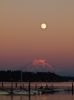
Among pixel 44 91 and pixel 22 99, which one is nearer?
pixel 22 99

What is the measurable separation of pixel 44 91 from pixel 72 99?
31.4 meters

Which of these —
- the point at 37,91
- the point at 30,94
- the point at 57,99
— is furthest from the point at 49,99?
the point at 37,91

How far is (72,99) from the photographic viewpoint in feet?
317

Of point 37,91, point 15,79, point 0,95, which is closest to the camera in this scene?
point 0,95

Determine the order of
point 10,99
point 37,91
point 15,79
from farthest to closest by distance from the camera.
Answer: point 15,79, point 37,91, point 10,99

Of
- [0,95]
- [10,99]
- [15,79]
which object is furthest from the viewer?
[15,79]

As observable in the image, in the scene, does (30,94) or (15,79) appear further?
(15,79)

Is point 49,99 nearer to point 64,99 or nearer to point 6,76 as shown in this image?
point 64,99

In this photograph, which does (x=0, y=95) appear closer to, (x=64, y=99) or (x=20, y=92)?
(x=20, y=92)

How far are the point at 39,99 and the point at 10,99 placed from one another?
6.22m

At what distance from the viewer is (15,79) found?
192m

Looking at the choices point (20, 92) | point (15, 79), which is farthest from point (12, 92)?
point (15, 79)

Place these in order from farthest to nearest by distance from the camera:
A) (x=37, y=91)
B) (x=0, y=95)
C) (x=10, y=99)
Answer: (x=37, y=91)
(x=0, y=95)
(x=10, y=99)

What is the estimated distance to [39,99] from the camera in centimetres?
9812
